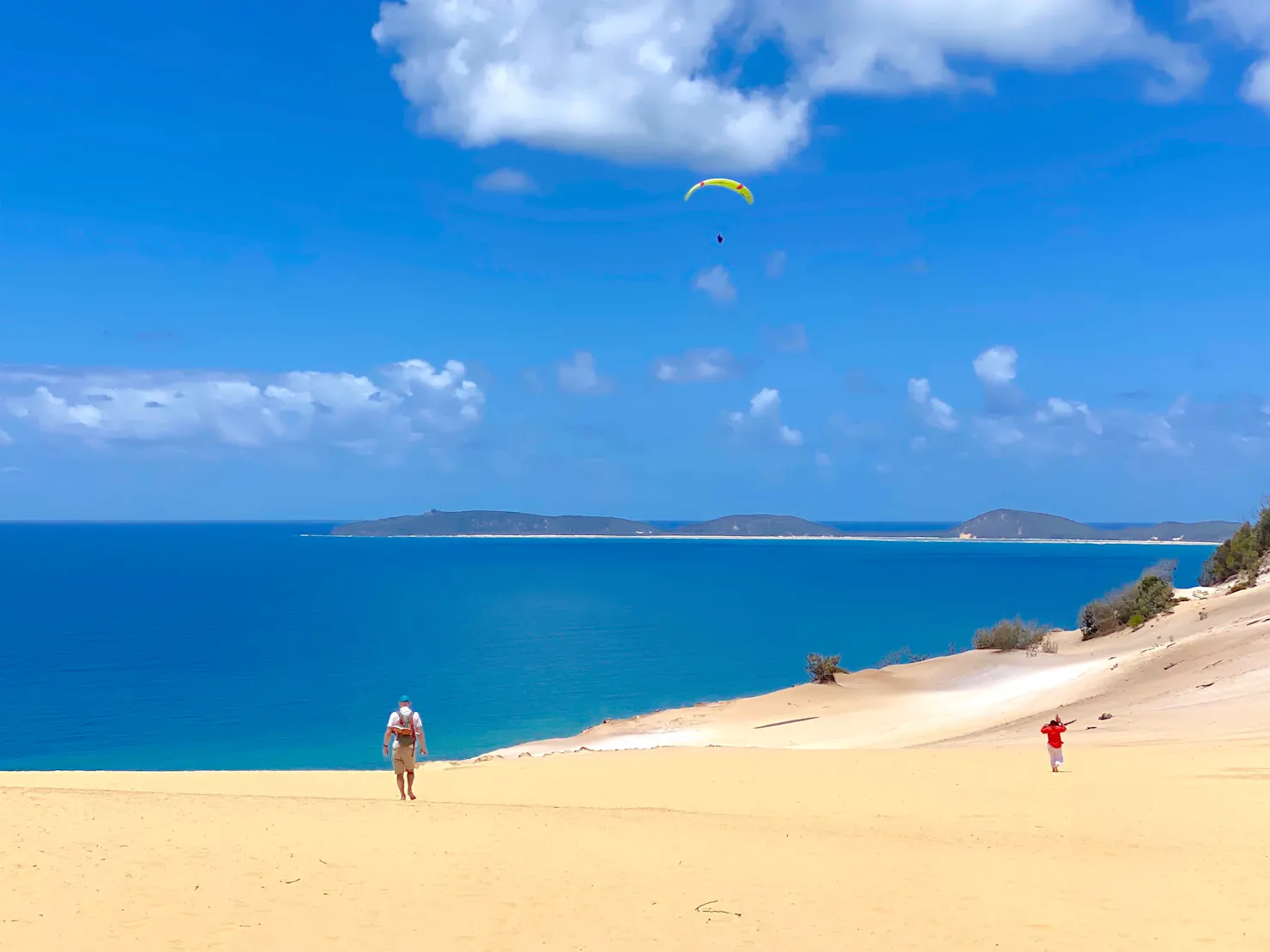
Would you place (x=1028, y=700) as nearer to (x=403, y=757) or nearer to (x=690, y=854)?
(x=403, y=757)

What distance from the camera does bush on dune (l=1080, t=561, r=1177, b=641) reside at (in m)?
44.4

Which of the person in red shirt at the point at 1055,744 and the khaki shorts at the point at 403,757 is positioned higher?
the khaki shorts at the point at 403,757

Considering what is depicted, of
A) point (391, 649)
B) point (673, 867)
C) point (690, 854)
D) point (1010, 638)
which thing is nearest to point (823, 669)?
point (1010, 638)

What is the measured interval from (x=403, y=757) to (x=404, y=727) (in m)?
0.52

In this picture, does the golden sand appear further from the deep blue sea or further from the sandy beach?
the deep blue sea

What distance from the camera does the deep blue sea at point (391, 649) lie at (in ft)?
130

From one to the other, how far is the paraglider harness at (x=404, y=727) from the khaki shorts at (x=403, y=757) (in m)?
0.07

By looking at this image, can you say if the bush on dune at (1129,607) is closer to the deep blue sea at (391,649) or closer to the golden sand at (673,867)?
the deep blue sea at (391,649)

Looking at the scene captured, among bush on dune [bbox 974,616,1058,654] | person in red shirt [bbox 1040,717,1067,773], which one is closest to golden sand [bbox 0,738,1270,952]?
person in red shirt [bbox 1040,717,1067,773]

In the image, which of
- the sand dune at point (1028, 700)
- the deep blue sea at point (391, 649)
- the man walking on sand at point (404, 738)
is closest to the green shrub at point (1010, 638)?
the sand dune at point (1028, 700)

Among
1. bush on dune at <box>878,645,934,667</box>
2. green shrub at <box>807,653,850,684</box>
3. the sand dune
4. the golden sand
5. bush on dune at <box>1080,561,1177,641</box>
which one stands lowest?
the golden sand

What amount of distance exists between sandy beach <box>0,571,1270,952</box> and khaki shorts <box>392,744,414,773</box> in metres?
0.80

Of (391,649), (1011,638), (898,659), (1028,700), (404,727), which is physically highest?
(391,649)

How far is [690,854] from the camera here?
491 inches
